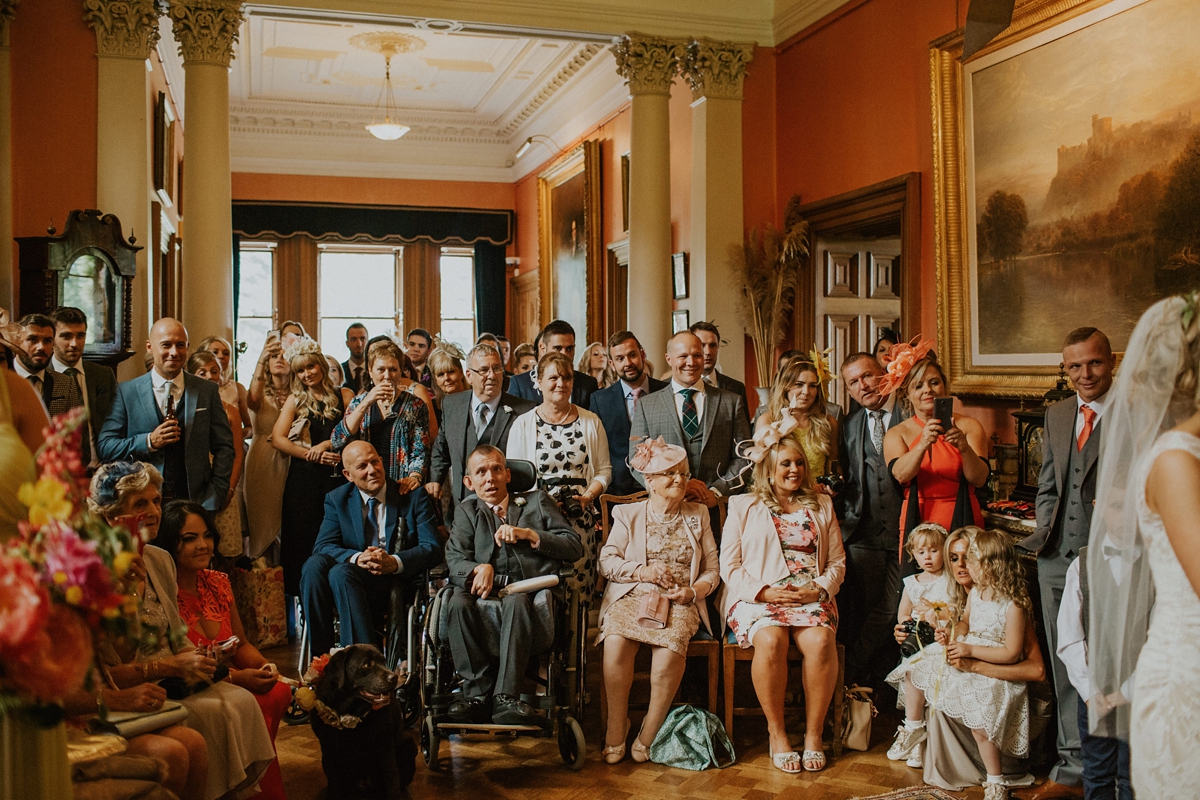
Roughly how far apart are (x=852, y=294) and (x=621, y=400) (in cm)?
336

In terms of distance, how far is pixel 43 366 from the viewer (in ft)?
15.9

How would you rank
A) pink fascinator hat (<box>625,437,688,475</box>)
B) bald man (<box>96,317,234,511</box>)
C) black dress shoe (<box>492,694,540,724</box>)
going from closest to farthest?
1. black dress shoe (<box>492,694,540,724</box>)
2. pink fascinator hat (<box>625,437,688,475</box>)
3. bald man (<box>96,317,234,511</box>)

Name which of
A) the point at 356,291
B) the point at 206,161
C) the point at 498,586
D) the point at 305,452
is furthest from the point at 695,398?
the point at 356,291

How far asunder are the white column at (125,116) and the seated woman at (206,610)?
420 cm

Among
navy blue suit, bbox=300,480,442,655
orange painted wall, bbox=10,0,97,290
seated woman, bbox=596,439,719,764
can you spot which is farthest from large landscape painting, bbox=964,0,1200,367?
orange painted wall, bbox=10,0,97,290

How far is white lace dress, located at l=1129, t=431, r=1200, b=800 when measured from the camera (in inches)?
85.0

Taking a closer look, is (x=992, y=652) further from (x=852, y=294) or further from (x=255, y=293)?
(x=255, y=293)

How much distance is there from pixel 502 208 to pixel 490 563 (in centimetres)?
1189

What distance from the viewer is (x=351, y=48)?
38.6 ft

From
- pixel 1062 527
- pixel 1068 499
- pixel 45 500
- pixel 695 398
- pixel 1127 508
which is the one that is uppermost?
pixel 695 398

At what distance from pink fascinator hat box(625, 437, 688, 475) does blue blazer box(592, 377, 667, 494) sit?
0.70 meters

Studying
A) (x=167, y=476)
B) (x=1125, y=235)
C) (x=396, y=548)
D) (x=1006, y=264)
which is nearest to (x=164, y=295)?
(x=167, y=476)

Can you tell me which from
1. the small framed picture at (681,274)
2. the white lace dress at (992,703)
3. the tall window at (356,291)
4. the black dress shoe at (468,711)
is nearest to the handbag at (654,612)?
the black dress shoe at (468,711)

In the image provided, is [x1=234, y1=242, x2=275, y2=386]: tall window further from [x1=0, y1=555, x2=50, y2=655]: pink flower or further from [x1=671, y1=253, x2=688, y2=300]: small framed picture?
[x1=0, y1=555, x2=50, y2=655]: pink flower
